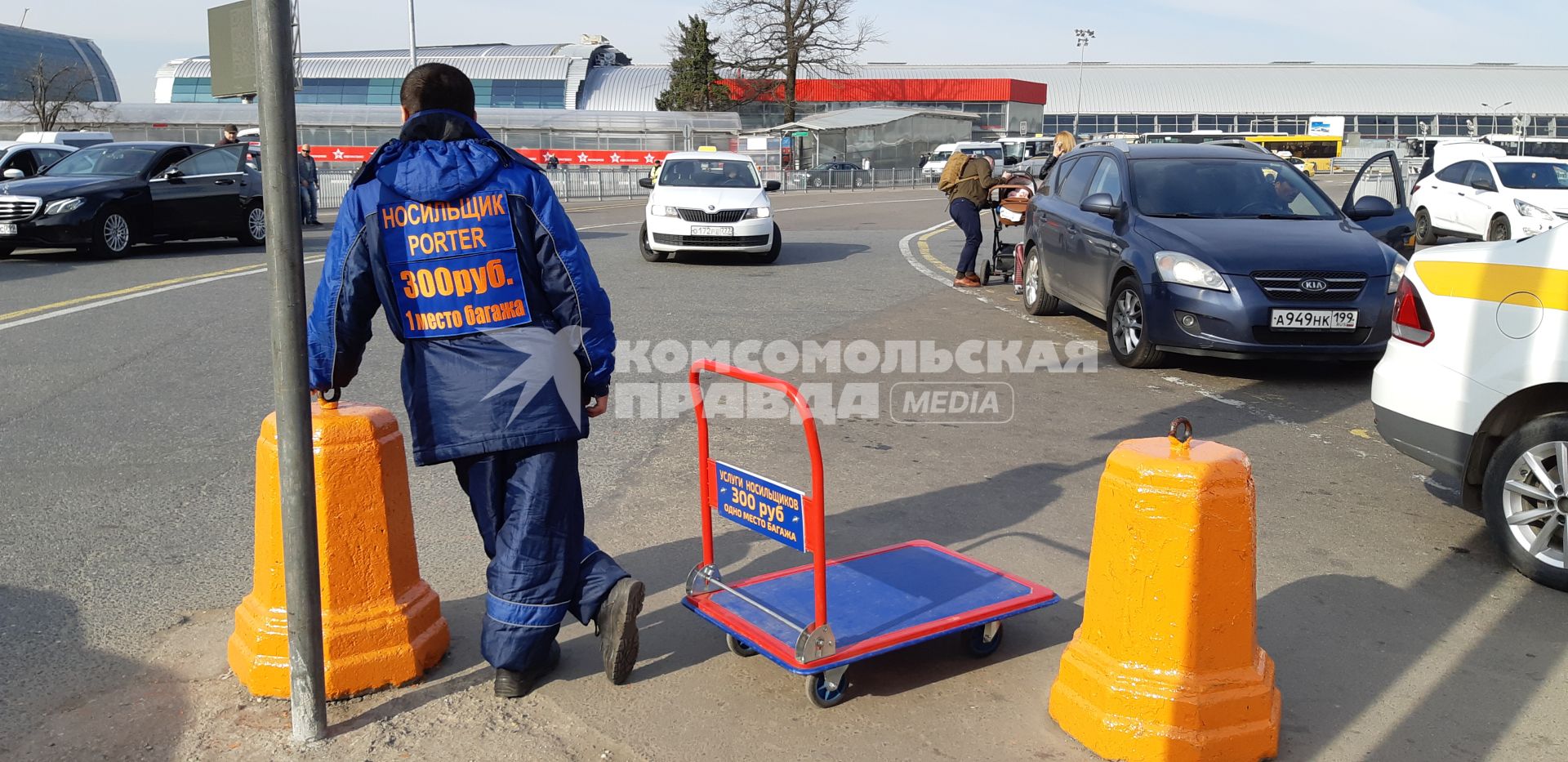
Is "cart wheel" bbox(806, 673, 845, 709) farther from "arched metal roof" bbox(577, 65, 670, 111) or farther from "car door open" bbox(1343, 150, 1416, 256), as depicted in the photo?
"arched metal roof" bbox(577, 65, 670, 111)

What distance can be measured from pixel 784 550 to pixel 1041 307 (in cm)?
725

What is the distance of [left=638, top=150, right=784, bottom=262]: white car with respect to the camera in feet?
53.1

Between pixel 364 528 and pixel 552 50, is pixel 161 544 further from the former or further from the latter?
pixel 552 50

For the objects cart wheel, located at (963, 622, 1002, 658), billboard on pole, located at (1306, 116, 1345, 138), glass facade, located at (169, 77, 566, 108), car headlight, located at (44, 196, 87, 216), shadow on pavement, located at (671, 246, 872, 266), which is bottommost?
shadow on pavement, located at (671, 246, 872, 266)

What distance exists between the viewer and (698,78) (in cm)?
7244

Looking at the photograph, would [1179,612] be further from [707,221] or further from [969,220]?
[707,221]

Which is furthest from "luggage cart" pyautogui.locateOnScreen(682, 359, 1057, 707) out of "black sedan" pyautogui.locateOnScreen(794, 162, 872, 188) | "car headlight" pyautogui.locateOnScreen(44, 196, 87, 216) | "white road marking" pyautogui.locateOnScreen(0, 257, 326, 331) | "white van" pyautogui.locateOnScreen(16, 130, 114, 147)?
"black sedan" pyautogui.locateOnScreen(794, 162, 872, 188)

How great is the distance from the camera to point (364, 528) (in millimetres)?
3629

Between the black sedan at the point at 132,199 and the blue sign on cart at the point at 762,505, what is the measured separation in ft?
47.1

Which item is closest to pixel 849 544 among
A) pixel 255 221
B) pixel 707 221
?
pixel 707 221

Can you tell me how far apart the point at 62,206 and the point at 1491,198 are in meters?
20.9

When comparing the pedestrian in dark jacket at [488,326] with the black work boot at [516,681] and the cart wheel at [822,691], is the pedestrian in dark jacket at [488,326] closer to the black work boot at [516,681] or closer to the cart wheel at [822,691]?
the black work boot at [516,681]

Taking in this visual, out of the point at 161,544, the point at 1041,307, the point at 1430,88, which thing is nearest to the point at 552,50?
the point at 1430,88

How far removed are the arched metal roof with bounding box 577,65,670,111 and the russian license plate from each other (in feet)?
230
